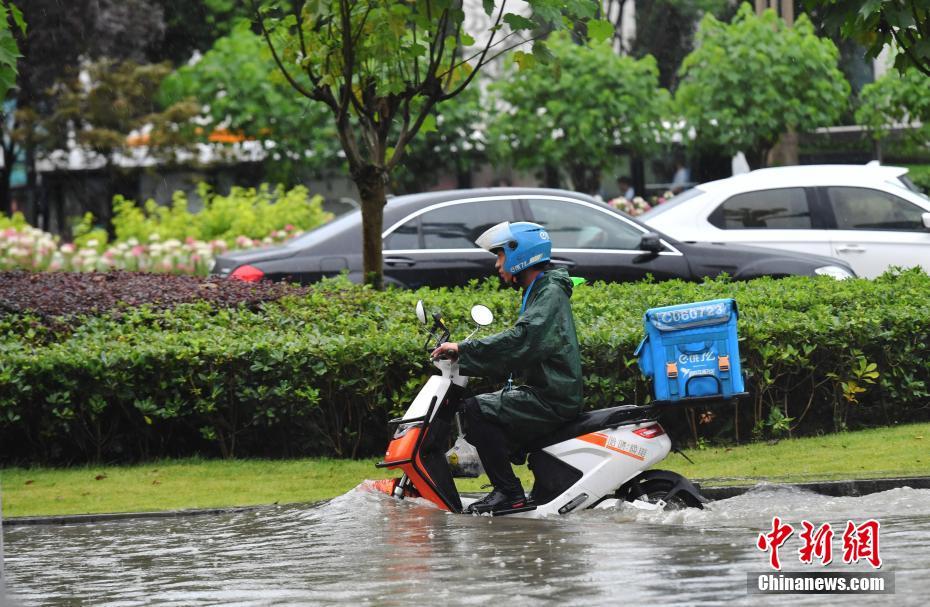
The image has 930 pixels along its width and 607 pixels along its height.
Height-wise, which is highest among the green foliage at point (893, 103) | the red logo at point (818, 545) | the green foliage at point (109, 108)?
the green foliage at point (109, 108)

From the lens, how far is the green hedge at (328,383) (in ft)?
33.4

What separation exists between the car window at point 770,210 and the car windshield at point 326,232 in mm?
4071

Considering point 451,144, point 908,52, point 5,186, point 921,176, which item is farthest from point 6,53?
point 5,186

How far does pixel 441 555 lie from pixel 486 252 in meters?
7.33

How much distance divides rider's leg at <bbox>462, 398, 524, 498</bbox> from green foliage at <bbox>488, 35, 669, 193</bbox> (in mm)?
21574

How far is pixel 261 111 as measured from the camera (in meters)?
31.9

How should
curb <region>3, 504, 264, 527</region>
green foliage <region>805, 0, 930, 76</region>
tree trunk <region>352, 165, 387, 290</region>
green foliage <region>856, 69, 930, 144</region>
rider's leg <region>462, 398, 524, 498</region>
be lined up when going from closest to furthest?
1. rider's leg <region>462, 398, 524, 498</region>
2. curb <region>3, 504, 264, 527</region>
3. green foliage <region>805, 0, 930, 76</region>
4. tree trunk <region>352, 165, 387, 290</region>
5. green foliage <region>856, 69, 930, 144</region>

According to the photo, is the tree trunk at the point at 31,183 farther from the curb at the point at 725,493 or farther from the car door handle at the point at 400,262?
the curb at the point at 725,493

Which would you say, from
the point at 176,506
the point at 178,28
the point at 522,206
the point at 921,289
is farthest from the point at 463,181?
the point at 176,506

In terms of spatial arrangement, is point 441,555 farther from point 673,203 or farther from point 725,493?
point 673,203

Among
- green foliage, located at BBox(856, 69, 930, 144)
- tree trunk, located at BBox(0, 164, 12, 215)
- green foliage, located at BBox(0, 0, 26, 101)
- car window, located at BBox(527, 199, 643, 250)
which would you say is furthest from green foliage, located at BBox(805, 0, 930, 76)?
tree trunk, located at BBox(0, 164, 12, 215)

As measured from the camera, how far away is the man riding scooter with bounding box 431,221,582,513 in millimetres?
7793

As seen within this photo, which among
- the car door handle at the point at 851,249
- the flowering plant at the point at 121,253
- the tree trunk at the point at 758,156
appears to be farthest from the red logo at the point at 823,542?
the tree trunk at the point at 758,156

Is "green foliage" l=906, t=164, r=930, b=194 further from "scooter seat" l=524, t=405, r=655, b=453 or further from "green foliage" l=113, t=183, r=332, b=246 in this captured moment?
"scooter seat" l=524, t=405, r=655, b=453
